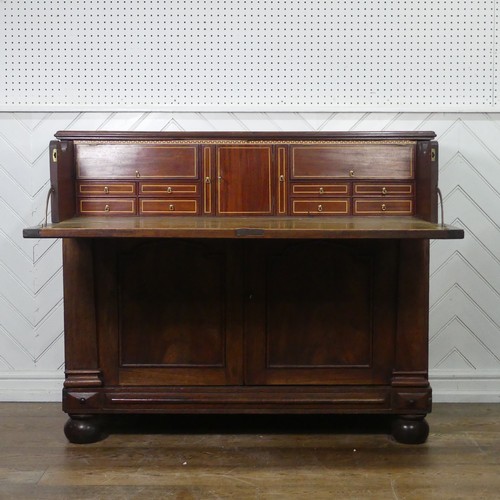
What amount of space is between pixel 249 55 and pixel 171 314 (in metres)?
1.41

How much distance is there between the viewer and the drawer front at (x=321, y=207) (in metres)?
3.24

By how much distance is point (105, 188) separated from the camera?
10.5 ft

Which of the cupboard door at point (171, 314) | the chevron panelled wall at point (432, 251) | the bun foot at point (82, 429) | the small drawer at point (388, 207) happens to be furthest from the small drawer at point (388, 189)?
the bun foot at point (82, 429)

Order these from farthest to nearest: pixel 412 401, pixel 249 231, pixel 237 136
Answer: pixel 237 136, pixel 412 401, pixel 249 231

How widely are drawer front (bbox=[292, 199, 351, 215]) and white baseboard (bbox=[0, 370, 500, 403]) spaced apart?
43.8 inches

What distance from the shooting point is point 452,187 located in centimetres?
370

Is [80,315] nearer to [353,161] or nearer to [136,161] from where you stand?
[136,161]

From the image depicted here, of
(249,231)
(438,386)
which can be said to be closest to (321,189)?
(249,231)

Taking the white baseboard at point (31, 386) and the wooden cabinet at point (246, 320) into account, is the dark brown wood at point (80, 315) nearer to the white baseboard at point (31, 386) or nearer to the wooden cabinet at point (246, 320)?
the wooden cabinet at point (246, 320)

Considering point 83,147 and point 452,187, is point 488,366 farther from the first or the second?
point 83,147

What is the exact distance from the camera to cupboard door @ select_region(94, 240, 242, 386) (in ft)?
10.2

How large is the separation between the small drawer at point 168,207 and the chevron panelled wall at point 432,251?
0.60m

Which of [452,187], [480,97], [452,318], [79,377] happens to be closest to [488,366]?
[452,318]

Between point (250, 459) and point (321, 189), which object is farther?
point (321, 189)
